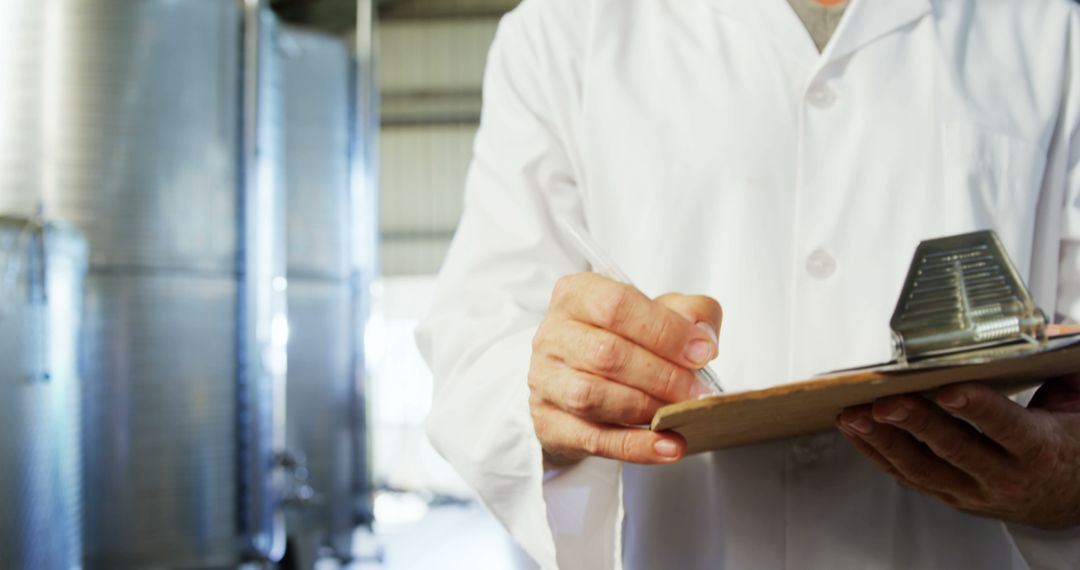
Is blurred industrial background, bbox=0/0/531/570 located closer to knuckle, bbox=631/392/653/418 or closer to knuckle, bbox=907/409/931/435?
knuckle, bbox=631/392/653/418

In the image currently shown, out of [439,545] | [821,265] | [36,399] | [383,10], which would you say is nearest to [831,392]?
[821,265]

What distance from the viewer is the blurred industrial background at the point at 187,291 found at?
10.3 feet

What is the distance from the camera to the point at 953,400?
721 mm

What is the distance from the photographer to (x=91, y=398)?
3.75 meters

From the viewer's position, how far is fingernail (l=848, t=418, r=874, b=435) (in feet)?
2.57

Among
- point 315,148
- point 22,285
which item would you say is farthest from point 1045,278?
point 315,148

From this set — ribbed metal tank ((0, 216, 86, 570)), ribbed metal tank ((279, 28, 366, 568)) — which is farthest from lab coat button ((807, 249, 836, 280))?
ribbed metal tank ((279, 28, 366, 568))

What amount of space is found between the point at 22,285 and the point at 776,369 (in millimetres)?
2618

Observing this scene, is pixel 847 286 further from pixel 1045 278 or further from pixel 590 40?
pixel 590 40

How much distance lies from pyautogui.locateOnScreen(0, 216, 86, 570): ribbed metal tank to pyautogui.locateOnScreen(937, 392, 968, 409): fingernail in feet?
9.34

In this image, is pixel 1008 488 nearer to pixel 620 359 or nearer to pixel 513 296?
pixel 620 359

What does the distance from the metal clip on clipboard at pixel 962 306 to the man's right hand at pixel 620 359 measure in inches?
6.4

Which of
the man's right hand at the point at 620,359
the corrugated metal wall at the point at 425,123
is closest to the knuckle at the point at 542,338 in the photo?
the man's right hand at the point at 620,359

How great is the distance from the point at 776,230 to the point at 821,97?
0.17 metres
